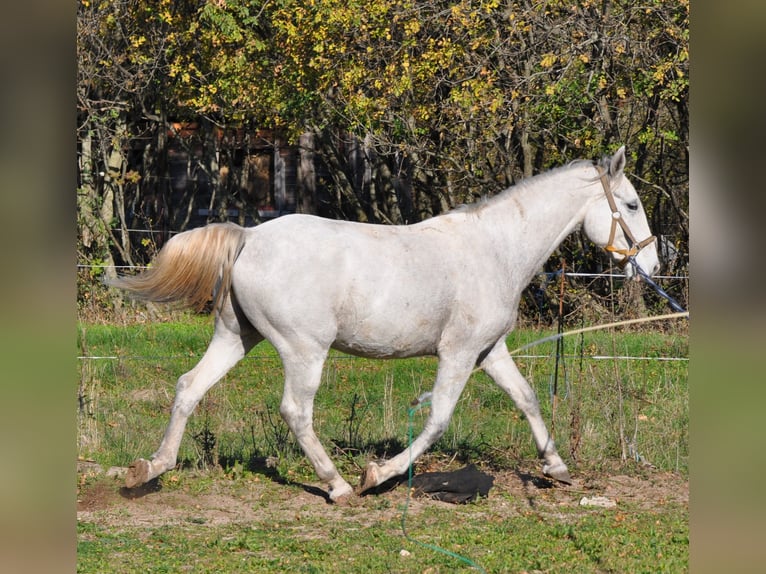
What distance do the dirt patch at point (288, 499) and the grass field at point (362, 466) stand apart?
0.7 inches

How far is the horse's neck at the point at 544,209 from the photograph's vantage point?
20.5 ft

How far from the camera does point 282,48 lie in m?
13.4

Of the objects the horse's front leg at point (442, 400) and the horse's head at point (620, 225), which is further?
the horse's head at point (620, 225)

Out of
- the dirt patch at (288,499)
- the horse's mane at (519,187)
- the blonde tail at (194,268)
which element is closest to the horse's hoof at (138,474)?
Answer: the dirt patch at (288,499)

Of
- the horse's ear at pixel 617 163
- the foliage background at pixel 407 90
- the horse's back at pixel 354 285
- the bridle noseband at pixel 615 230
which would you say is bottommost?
the horse's back at pixel 354 285

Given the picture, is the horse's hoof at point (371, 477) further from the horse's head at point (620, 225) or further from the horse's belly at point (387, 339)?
the horse's head at point (620, 225)

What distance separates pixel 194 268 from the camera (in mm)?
5668

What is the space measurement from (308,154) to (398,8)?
20.0 feet

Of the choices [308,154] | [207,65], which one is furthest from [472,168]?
[308,154]

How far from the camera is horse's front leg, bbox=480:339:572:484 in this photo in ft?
20.6

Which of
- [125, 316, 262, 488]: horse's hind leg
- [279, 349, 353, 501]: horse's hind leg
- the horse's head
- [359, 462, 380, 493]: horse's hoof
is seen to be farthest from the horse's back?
the horse's head

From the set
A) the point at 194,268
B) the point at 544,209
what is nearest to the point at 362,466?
the point at 194,268

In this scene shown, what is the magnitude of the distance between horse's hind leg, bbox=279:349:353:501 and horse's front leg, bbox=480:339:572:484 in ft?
3.99
